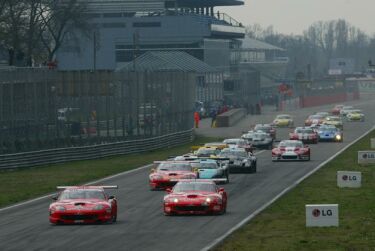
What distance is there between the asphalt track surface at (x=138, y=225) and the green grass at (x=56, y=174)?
6.44 feet

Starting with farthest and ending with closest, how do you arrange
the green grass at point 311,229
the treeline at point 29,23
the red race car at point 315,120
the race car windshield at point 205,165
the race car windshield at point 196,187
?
the red race car at point 315,120 → the treeline at point 29,23 → the race car windshield at point 205,165 → the race car windshield at point 196,187 → the green grass at point 311,229

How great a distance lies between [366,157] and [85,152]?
1558 cm

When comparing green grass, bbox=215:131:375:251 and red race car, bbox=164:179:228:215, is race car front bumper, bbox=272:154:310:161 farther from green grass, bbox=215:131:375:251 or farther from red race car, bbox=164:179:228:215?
red race car, bbox=164:179:228:215

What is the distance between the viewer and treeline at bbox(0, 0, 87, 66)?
305 feet

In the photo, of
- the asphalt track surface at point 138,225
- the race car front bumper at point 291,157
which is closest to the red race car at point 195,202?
the asphalt track surface at point 138,225

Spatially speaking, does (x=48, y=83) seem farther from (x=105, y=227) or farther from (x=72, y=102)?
(x=105, y=227)

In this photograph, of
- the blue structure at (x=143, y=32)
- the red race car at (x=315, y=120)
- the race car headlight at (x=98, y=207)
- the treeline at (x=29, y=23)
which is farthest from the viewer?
the blue structure at (x=143, y=32)

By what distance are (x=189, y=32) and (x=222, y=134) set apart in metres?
63.0

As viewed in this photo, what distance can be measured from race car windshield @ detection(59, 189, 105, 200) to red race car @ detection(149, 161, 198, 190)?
1131 cm

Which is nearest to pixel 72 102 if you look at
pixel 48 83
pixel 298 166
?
pixel 48 83

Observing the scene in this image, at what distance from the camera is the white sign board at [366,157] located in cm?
5900

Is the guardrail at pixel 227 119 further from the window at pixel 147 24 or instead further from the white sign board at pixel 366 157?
the white sign board at pixel 366 157

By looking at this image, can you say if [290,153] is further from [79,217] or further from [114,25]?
[114,25]

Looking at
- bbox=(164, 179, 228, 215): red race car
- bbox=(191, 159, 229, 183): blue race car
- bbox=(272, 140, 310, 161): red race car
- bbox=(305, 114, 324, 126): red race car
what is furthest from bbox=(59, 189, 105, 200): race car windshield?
bbox=(305, 114, 324, 126): red race car
